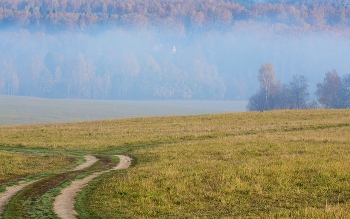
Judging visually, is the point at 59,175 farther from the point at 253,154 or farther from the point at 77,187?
the point at 253,154

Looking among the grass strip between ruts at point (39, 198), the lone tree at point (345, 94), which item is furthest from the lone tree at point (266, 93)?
the grass strip between ruts at point (39, 198)

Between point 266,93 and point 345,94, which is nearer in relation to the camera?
point 345,94

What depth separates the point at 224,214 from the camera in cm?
1911

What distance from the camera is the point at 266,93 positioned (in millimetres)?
156000

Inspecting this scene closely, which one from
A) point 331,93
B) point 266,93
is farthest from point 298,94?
point 266,93

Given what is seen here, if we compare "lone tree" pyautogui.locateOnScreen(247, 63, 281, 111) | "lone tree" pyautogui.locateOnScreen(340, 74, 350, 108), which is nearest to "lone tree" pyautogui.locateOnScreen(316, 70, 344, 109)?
"lone tree" pyautogui.locateOnScreen(340, 74, 350, 108)

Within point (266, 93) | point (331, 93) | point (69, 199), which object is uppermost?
point (266, 93)

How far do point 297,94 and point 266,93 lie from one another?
11469mm

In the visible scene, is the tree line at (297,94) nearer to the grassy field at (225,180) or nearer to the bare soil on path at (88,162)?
the grassy field at (225,180)

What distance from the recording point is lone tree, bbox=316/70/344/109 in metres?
147

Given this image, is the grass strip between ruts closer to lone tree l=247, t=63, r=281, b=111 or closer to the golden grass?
the golden grass

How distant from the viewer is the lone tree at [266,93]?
154m

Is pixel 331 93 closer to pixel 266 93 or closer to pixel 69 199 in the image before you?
pixel 266 93

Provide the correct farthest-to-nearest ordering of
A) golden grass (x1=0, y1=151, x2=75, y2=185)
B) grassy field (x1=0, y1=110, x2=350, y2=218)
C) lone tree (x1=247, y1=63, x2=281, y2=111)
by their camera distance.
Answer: lone tree (x1=247, y1=63, x2=281, y2=111) < golden grass (x1=0, y1=151, x2=75, y2=185) < grassy field (x1=0, y1=110, x2=350, y2=218)
